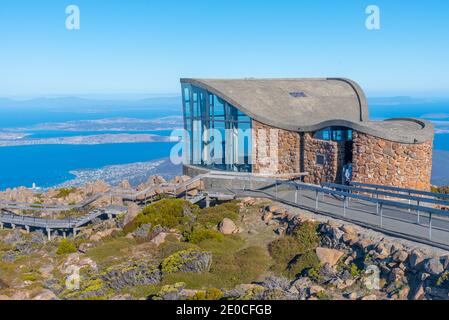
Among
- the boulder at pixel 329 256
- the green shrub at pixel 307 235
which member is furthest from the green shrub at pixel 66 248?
the boulder at pixel 329 256

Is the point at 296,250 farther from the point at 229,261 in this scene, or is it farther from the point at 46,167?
the point at 46,167

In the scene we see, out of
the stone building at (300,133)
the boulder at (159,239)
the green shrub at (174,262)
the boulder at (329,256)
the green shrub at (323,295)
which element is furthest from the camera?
the stone building at (300,133)

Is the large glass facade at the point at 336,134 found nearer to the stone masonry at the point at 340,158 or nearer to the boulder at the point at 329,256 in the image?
the stone masonry at the point at 340,158

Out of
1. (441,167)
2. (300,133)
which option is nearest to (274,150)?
(300,133)

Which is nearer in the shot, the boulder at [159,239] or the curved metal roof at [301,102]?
the boulder at [159,239]

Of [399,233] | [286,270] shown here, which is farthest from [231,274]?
[399,233]
